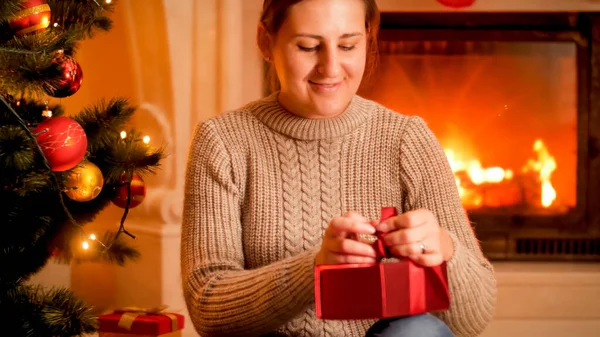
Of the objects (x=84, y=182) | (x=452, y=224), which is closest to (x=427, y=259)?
(x=452, y=224)

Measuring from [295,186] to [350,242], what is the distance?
346 mm

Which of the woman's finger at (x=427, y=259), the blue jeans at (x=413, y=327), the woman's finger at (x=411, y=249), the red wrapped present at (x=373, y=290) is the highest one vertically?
the woman's finger at (x=411, y=249)

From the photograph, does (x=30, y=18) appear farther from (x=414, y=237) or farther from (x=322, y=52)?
(x=414, y=237)

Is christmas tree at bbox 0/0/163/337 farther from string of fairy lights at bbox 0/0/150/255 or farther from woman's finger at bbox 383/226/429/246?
woman's finger at bbox 383/226/429/246

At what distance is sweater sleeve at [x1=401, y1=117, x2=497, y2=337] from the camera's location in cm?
102

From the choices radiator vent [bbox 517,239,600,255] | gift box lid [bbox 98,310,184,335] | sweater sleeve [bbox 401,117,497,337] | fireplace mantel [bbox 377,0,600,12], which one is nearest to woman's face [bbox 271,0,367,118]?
sweater sleeve [bbox 401,117,497,337]

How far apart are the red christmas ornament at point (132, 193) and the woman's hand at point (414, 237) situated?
0.96 meters

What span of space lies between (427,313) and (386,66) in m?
1.62

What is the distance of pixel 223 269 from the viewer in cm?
111

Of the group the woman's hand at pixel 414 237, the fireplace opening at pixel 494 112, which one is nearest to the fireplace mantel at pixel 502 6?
the fireplace opening at pixel 494 112

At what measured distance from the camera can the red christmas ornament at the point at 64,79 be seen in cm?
134

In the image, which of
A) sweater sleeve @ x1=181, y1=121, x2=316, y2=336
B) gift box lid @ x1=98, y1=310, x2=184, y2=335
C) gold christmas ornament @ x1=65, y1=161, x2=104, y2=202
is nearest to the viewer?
sweater sleeve @ x1=181, y1=121, x2=316, y2=336

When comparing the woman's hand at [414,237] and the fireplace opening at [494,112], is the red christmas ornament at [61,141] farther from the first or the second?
the fireplace opening at [494,112]

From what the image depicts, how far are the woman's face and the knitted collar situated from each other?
2.0 inches
